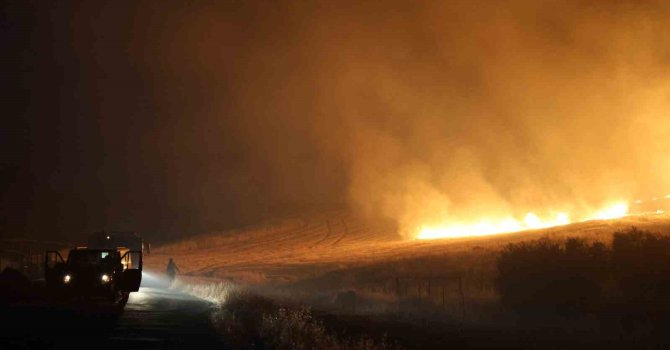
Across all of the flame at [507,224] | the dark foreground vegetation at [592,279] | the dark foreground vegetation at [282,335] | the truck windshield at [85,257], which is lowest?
the dark foreground vegetation at [282,335]

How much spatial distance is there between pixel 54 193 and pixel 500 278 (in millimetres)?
106070

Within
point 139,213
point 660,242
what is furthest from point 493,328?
point 139,213

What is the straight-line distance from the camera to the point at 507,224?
8862 centimetres

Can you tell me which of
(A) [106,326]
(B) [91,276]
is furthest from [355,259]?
(A) [106,326]

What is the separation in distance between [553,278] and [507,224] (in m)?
51.5

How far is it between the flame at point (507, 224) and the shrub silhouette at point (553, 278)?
124ft

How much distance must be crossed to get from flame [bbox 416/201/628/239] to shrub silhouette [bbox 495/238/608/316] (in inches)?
1485

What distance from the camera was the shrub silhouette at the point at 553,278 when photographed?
3559 cm

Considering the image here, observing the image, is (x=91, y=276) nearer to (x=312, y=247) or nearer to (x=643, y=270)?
(x=643, y=270)

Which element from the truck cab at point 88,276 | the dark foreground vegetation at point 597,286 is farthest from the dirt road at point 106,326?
the dark foreground vegetation at point 597,286

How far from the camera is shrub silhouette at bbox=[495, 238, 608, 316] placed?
117 feet

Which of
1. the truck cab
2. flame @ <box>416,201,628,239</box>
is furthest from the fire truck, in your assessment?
flame @ <box>416,201,628,239</box>

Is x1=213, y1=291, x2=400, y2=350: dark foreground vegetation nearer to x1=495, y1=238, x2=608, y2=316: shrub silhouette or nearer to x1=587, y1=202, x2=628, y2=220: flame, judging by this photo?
x1=495, y1=238, x2=608, y2=316: shrub silhouette

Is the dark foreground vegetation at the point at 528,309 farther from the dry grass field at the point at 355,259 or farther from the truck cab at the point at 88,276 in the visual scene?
the truck cab at the point at 88,276
